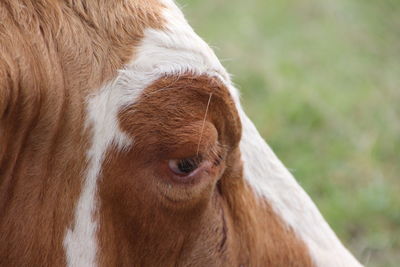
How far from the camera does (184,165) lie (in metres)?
2.27

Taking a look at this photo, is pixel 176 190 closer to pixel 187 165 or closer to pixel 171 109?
pixel 187 165

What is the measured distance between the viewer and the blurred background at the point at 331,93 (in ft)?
18.7

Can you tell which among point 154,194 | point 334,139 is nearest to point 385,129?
point 334,139

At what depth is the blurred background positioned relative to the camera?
18.7 feet

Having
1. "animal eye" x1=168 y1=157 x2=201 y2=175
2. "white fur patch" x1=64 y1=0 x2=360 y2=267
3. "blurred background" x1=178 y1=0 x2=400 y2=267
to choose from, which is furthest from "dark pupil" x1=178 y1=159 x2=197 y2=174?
"blurred background" x1=178 y1=0 x2=400 y2=267

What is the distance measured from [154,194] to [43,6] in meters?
0.55

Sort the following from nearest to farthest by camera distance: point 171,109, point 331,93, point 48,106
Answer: point 48,106, point 171,109, point 331,93

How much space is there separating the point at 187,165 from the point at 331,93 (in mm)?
5035

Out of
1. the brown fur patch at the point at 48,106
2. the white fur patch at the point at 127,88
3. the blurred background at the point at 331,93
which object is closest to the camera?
the brown fur patch at the point at 48,106

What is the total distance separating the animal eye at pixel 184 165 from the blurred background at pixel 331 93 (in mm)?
2800

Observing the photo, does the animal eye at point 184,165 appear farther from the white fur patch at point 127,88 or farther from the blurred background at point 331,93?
the blurred background at point 331,93

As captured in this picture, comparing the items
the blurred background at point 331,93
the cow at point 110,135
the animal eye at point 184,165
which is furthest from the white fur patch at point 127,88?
the blurred background at point 331,93

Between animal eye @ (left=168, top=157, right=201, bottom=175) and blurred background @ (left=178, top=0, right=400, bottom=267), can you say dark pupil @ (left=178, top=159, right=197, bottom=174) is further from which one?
blurred background @ (left=178, top=0, right=400, bottom=267)

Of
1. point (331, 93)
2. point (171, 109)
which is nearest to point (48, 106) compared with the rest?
point (171, 109)
